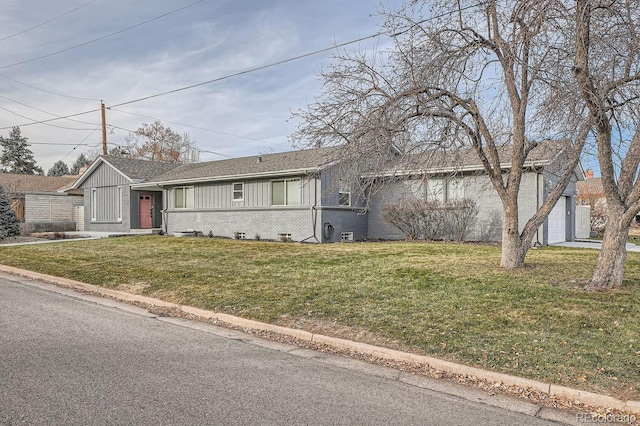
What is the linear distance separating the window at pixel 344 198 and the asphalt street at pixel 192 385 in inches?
503

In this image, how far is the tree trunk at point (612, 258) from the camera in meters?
7.20

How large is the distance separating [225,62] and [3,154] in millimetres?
65550

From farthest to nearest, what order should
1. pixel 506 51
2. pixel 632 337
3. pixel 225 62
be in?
1. pixel 225 62
2. pixel 506 51
3. pixel 632 337

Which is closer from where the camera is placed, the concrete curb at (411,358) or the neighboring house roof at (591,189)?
the concrete curb at (411,358)

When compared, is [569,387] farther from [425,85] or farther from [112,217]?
[112,217]

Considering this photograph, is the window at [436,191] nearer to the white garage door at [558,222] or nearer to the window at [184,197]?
the white garage door at [558,222]

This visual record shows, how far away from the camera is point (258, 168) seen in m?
19.8

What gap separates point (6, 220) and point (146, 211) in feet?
21.6

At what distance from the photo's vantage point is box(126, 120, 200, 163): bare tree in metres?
45.5

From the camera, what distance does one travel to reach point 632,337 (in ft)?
17.0

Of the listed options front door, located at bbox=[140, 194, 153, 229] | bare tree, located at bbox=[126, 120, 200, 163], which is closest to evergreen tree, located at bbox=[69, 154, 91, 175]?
bare tree, located at bbox=[126, 120, 200, 163]

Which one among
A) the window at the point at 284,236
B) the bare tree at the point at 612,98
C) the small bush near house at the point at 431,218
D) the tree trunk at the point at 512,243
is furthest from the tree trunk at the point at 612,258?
the window at the point at 284,236

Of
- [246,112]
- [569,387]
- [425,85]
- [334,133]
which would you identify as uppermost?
[246,112]

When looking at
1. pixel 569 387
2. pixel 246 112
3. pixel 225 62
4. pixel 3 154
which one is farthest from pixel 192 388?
pixel 3 154
